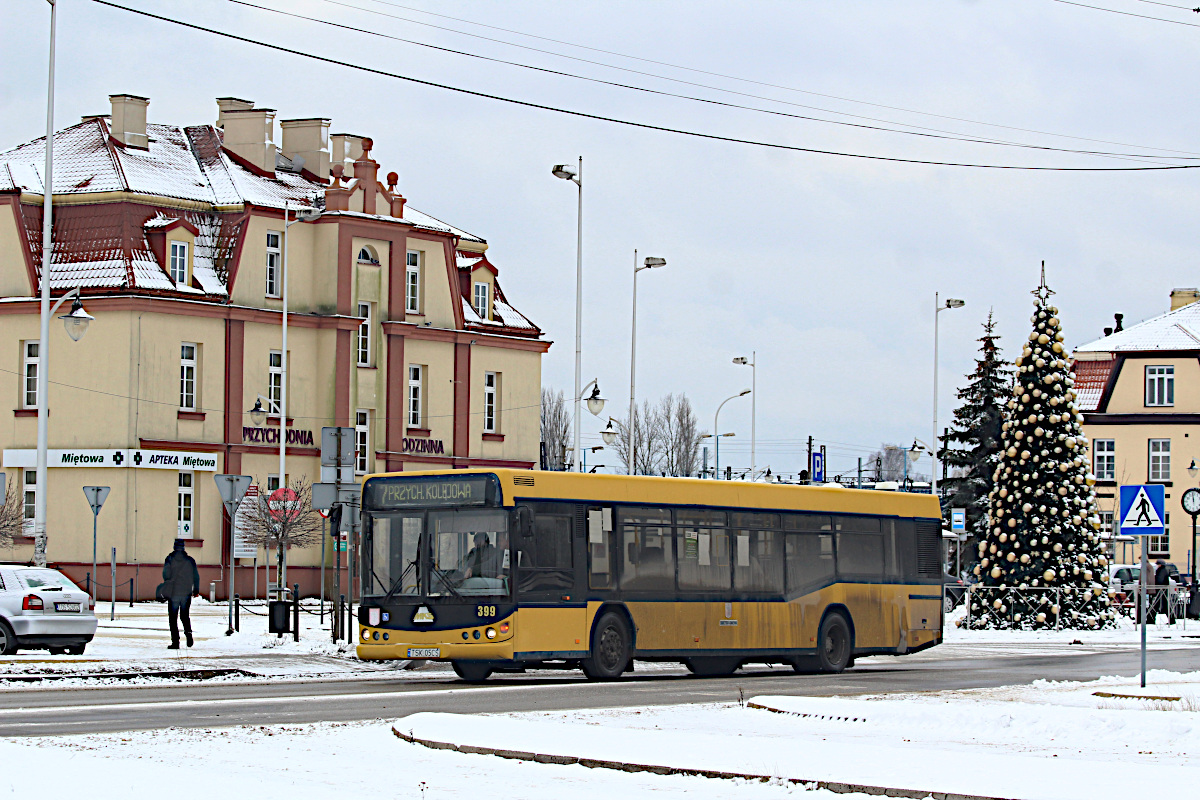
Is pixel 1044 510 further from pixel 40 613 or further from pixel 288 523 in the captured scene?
pixel 40 613

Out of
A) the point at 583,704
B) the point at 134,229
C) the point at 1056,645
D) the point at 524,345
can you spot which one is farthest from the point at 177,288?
the point at 583,704

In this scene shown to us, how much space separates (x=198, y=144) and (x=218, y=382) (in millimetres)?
11688

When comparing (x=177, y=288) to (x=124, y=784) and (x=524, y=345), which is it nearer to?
(x=524, y=345)

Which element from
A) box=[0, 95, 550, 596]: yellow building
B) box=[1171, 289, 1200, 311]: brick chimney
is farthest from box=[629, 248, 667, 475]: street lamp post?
box=[1171, 289, 1200, 311]: brick chimney

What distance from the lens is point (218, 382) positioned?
5881cm

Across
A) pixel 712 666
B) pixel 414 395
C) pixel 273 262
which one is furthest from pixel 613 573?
pixel 414 395

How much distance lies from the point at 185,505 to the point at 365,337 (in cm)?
972

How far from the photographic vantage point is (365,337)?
2520 inches

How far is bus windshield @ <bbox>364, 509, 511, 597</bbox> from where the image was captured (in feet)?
78.9

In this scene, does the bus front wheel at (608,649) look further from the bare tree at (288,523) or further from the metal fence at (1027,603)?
the bare tree at (288,523)

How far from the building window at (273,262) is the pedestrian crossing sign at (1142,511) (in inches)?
1615

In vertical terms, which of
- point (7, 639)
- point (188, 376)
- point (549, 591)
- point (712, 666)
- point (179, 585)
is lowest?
point (712, 666)

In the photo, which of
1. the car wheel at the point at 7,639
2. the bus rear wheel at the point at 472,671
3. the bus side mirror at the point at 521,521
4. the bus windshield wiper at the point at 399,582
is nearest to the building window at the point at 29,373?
the car wheel at the point at 7,639

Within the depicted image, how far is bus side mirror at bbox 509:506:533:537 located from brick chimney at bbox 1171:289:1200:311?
77104 millimetres
